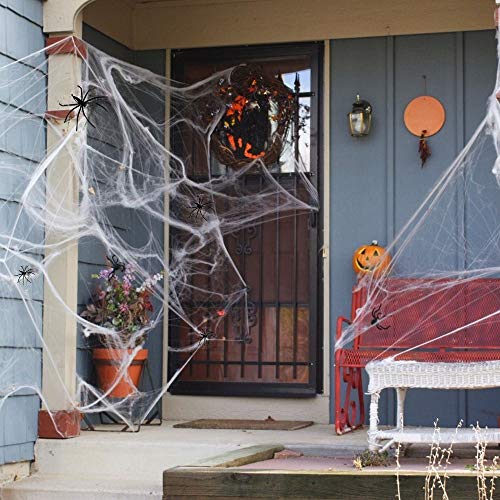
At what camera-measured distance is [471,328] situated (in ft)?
24.9

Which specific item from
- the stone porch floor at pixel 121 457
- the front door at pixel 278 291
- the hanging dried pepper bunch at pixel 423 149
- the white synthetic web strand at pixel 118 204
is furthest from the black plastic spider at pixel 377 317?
the hanging dried pepper bunch at pixel 423 149

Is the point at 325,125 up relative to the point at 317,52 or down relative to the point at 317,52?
down

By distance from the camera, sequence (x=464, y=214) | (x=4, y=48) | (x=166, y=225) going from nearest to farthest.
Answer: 1. (x=4, y=48)
2. (x=464, y=214)
3. (x=166, y=225)

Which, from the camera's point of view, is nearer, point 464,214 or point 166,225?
point 464,214

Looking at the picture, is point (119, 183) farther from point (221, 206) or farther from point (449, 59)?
point (449, 59)

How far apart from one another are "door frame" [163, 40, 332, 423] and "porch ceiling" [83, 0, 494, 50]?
16 centimetres

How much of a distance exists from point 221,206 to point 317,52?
1344 mm

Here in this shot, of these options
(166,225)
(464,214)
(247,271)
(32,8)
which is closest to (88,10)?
(32,8)

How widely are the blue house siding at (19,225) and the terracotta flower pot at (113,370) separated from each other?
2.14ft

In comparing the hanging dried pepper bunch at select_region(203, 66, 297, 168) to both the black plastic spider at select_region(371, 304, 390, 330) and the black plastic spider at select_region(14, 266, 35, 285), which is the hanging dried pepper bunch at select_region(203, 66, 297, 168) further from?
the black plastic spider at select_region(14, 266, 35, 285)

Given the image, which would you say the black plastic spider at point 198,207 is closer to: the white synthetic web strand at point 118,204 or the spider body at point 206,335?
the white synthetic web strand at point 118,204

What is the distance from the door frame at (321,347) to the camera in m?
8.27

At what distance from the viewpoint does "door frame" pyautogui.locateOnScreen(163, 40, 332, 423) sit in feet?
27.1

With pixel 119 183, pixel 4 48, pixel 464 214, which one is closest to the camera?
pixel 4 48
